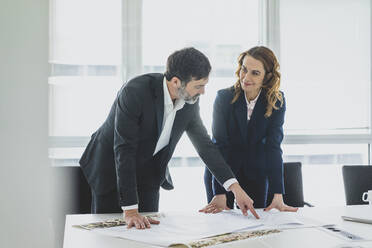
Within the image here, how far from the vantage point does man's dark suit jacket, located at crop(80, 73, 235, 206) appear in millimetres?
2006

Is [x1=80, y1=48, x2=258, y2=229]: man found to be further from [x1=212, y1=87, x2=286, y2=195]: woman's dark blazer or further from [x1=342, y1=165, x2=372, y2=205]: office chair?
[x1=342, y1=165, x2=372, y2=205]: office chair

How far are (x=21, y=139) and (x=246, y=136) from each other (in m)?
1.22

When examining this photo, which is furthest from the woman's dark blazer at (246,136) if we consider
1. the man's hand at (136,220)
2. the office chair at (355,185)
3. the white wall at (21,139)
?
the white wall at (21,139)

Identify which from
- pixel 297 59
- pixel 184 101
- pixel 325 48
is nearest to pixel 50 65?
pixel 184 101

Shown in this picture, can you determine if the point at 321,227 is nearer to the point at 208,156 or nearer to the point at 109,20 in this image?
the point at 208,156

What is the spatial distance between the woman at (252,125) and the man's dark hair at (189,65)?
54 centimetres

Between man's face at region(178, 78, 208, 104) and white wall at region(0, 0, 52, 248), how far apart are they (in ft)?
3.14

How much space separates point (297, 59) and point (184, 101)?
1.95 m

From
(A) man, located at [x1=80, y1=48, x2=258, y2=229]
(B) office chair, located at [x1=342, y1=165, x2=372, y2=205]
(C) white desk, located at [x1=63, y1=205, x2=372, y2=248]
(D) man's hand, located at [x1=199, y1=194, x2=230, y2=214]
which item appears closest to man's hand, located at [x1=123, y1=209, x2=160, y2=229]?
(A) man, located at [x1=80, y1=48, x2=258, y2=229]

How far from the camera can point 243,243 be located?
1.63m

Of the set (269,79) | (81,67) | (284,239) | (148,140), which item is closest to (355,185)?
(269,79)

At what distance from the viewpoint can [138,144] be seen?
7.14 feet

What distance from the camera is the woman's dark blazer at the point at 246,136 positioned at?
252 cm

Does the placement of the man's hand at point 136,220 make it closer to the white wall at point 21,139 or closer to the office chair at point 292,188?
the white wall at point 21,139
